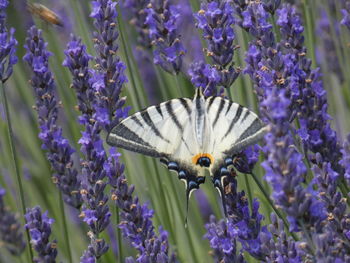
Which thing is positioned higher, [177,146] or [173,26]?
[173,26]

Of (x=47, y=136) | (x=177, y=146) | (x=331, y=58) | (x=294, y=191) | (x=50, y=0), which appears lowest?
(x=294, y=191)

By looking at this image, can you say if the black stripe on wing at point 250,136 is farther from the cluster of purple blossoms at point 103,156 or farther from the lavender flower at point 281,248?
the cluster of purple blossoms at point 103,156

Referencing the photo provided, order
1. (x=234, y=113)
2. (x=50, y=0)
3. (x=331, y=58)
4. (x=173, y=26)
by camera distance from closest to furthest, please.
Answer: (x=234, y=113), (x=173, y=26), (x=331, y=58), (x=50, y=0)

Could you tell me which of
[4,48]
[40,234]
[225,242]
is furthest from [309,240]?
[4,48]

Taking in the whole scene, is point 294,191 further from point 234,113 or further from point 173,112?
point 173,112

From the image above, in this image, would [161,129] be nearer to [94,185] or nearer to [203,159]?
[203,159]

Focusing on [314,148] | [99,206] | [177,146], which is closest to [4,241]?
[99,206]

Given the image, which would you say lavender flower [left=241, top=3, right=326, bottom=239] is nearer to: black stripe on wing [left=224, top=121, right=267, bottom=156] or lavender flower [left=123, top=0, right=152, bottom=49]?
black stripe on wing [left=224, top=121, right=267, bottom=156]
